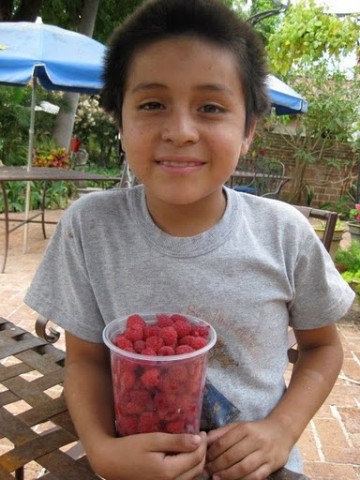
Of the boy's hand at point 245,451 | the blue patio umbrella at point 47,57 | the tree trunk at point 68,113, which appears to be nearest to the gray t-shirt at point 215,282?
the boy's hand at point 245,451

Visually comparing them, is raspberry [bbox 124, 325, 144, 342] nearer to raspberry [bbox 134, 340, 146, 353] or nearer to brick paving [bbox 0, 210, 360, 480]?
raspberry [bbox 134, 340, 146, 353]

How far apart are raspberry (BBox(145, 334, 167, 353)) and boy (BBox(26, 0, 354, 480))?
245 millimetres

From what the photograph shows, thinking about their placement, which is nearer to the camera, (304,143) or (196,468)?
(196,468)

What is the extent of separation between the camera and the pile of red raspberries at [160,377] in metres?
0.73

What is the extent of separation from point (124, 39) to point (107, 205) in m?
0.36

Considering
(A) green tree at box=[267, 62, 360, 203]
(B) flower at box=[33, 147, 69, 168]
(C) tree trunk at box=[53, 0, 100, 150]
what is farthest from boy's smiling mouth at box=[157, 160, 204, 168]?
(C) tree trunk at box=[53, 0, 100, 150]

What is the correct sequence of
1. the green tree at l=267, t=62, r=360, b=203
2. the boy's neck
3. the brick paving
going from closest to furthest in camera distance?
the boy's neck
the brick paving
the green tree at l=267, t=62, r=360, b=203

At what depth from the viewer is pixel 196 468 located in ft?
2.57

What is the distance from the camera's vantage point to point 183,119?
91cm

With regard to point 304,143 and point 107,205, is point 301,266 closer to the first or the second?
point 107,205

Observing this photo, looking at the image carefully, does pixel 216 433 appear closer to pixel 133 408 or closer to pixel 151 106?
pixel 133 408

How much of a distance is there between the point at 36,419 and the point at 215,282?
21.1 inches

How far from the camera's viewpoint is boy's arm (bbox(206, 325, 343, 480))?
87 centimetres

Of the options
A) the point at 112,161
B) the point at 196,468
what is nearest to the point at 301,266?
the point at 196,468
